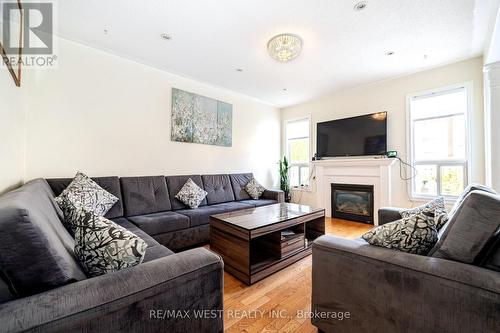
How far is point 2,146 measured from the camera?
1502 millimetres

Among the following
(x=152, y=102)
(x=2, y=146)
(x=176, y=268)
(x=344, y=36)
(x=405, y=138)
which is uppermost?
(x=344, y=36)

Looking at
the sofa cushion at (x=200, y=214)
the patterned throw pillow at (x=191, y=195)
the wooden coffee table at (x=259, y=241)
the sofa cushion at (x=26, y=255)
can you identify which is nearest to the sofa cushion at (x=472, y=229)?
the wooden coffee table at (x=259, y=241)

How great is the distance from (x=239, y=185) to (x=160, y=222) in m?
1.92

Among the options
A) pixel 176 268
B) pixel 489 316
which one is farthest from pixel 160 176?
pixel 489 316

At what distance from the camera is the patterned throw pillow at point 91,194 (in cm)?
228

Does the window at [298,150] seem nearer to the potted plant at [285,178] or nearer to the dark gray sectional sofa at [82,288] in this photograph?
the potted plant at [285,178]

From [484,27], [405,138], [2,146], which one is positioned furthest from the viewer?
[405,138]

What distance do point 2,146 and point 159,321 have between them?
175 centimetres

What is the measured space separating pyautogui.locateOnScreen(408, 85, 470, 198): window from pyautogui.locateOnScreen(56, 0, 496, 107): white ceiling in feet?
1.86

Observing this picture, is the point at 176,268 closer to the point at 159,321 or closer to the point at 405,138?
the point at 159,321

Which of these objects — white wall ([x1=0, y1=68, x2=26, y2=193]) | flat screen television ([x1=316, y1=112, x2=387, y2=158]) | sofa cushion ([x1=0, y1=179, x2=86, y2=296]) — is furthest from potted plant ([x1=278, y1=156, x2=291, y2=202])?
sofa cushion ([x1=0, y1=179, x2=86, y2=296])

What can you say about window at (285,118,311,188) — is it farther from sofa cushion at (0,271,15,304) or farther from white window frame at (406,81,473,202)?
sofa cushion at (0,271,15,304)

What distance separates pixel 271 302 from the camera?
5.45 ft

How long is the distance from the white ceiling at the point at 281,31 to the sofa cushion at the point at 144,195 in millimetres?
1792
